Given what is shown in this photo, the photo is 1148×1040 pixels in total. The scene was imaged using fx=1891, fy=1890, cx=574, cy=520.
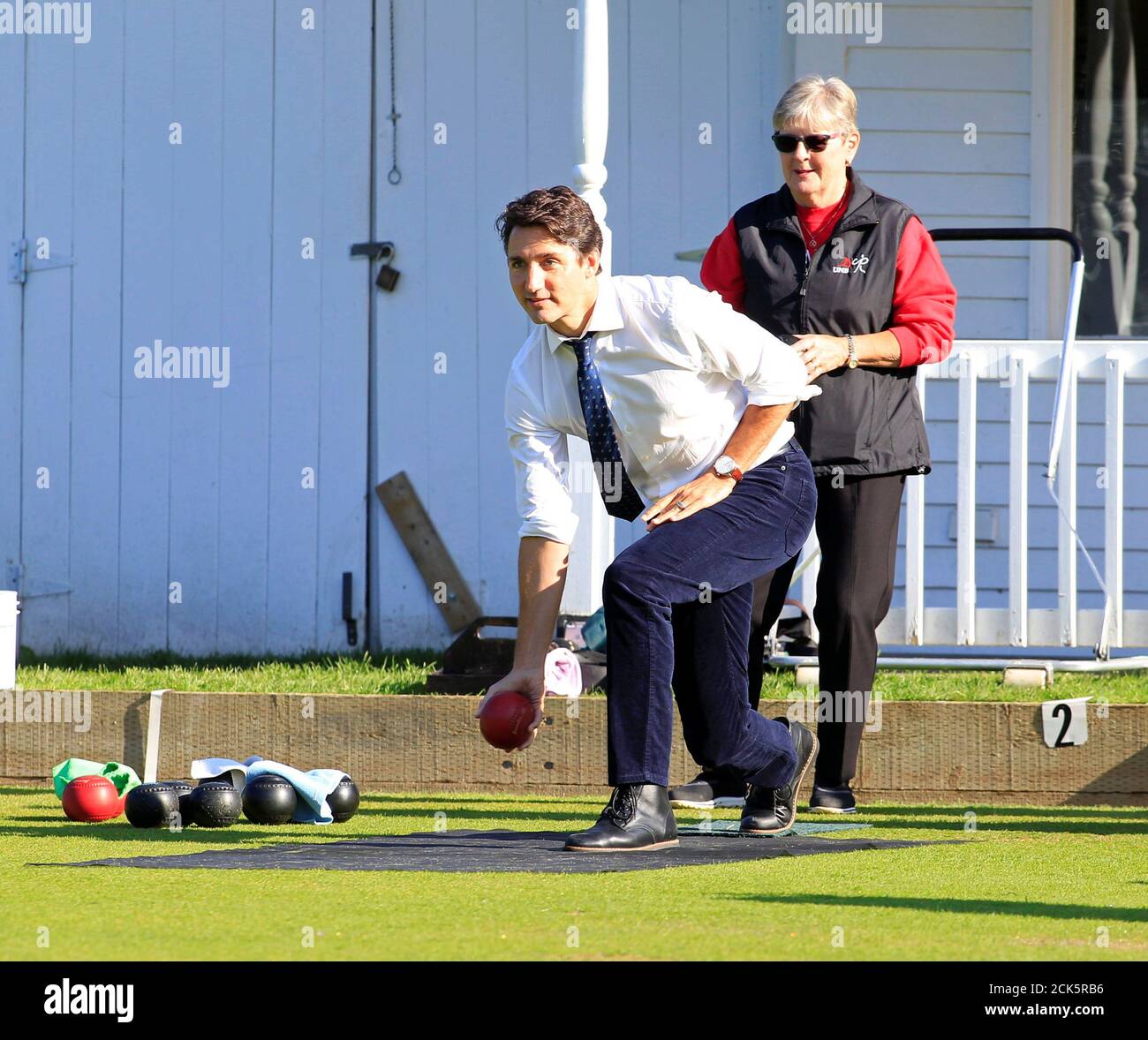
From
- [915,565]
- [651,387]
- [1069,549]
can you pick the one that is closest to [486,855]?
[651,387]

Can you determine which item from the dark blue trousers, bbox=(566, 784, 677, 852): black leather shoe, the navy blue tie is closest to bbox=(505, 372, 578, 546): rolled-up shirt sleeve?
the navy blue tie

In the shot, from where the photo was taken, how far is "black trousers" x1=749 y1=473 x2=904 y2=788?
5.40 metres

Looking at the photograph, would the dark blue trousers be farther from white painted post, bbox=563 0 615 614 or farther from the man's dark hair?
white painted post, bbox=563 0 615 614

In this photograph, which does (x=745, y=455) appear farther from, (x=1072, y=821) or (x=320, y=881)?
(x=1072, y=821)

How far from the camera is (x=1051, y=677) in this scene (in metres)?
6.94

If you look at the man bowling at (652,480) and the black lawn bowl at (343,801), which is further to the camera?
the black lawn bowl at (343,801)

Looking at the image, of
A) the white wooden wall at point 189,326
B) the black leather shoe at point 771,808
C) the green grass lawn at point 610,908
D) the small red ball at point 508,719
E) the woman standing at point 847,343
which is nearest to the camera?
the green grass lawn at point 610,908

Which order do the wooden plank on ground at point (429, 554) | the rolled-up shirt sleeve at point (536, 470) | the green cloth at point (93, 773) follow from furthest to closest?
the wooden plank on ground at point (429, 554), the green cloth at point (93, 773), the rolled-up shirt sleeve at point (536, 470)

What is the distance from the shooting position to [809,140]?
527 cm

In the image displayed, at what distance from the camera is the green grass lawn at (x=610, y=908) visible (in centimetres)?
303

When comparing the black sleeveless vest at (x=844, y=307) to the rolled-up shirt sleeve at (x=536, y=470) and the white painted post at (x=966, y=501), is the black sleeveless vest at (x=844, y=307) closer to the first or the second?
the rolled-up shirt sleeve at (x=536, y=470)

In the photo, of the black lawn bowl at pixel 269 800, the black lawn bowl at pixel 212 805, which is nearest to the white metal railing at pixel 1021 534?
the black lawn bowl at pixel 269 800

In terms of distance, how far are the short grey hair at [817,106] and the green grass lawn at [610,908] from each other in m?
2.00

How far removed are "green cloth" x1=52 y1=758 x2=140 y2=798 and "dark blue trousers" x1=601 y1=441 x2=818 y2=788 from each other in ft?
6.60
